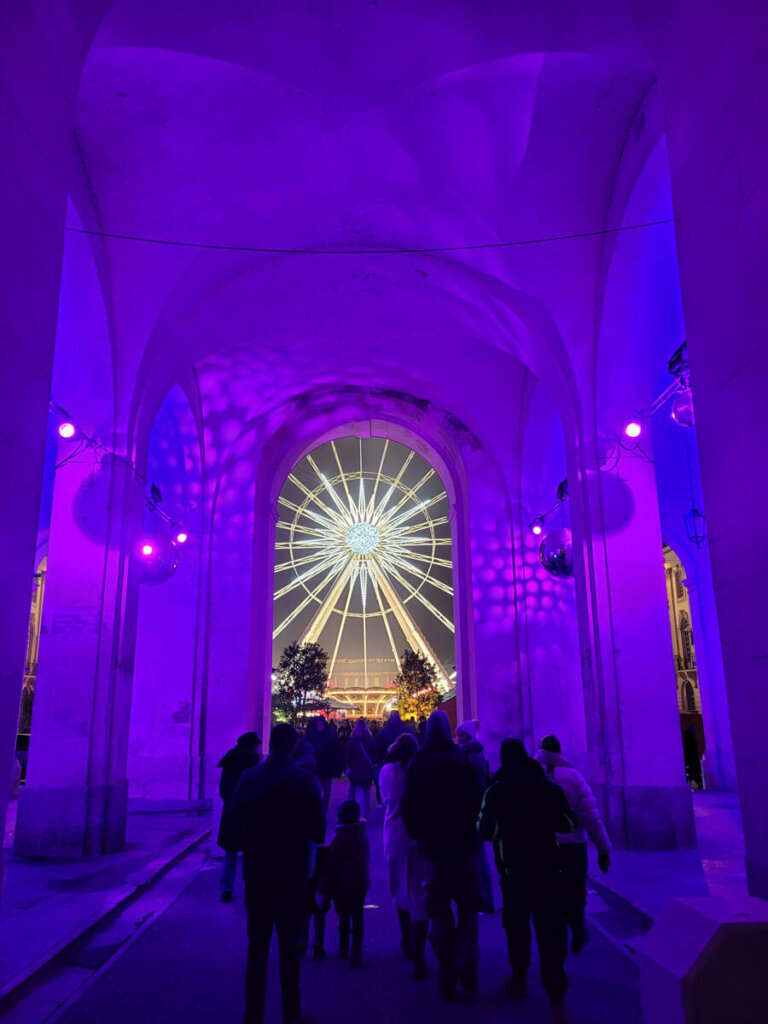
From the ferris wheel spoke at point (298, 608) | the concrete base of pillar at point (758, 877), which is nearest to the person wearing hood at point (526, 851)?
the concrete base of pillar at point (758, 877)

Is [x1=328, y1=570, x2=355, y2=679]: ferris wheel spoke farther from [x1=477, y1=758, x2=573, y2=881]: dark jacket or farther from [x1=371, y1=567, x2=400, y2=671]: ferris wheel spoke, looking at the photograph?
[x1=477, y1=758, x2=573, y2=881]: dark jacket

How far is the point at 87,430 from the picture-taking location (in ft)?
29.5

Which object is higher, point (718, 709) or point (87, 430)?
point (87, 430)

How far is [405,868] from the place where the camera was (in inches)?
176

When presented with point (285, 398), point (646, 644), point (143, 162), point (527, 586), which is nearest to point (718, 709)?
point (527, 586)

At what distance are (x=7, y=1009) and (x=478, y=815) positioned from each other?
2.61 m

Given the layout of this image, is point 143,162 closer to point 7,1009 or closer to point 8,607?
point 8,607

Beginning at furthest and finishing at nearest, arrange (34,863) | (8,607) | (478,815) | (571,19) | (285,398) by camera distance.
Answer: (285,398), (34,863), (571,19), (478,815), (8,607)

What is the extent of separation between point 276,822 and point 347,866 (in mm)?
1200

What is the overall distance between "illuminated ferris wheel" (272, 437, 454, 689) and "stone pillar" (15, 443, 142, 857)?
2499cm

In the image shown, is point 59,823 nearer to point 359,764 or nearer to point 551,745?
point 359,764

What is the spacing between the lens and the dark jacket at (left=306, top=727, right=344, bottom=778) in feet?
29.4

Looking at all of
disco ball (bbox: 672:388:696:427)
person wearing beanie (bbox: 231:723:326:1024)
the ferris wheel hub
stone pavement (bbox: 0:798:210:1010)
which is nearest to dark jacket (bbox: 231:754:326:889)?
person wearing beanie (bbox: 231:723:326:1024)

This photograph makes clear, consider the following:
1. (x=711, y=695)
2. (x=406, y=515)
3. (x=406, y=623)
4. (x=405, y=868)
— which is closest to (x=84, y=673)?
(x=405, y=868)
